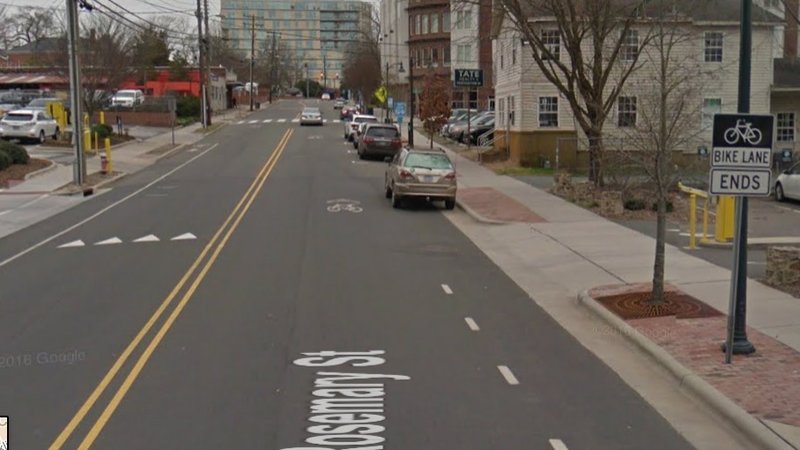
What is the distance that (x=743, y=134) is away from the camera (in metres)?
9.35

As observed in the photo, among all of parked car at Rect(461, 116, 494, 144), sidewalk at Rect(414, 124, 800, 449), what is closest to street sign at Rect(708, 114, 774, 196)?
sidewalk at Rect(414, 124, 800, 449)

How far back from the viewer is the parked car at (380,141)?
40719 mm

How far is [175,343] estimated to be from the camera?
1038 centimetres

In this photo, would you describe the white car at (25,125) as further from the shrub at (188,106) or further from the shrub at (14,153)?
the shrub at (188,106)

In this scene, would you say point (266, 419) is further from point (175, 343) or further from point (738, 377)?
point (738, 377)

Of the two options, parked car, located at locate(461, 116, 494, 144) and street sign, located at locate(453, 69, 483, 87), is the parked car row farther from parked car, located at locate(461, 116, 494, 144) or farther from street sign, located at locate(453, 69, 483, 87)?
parked car, located at locate(461, 116, 494, 144)

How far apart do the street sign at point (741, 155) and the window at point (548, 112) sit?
28.6m

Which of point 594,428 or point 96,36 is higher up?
point 96,36

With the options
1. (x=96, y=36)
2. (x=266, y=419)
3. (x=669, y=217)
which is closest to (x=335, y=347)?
(x=266, y=419)

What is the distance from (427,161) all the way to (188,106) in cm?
5389

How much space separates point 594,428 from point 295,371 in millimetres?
3143

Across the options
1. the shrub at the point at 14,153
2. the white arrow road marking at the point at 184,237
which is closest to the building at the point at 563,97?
the shrub at the point at 14,153

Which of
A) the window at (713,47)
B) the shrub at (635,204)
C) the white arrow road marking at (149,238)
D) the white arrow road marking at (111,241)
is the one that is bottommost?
the white arrow road marking at (111,241)

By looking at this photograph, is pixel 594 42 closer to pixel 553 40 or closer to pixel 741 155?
pixel 553 40
